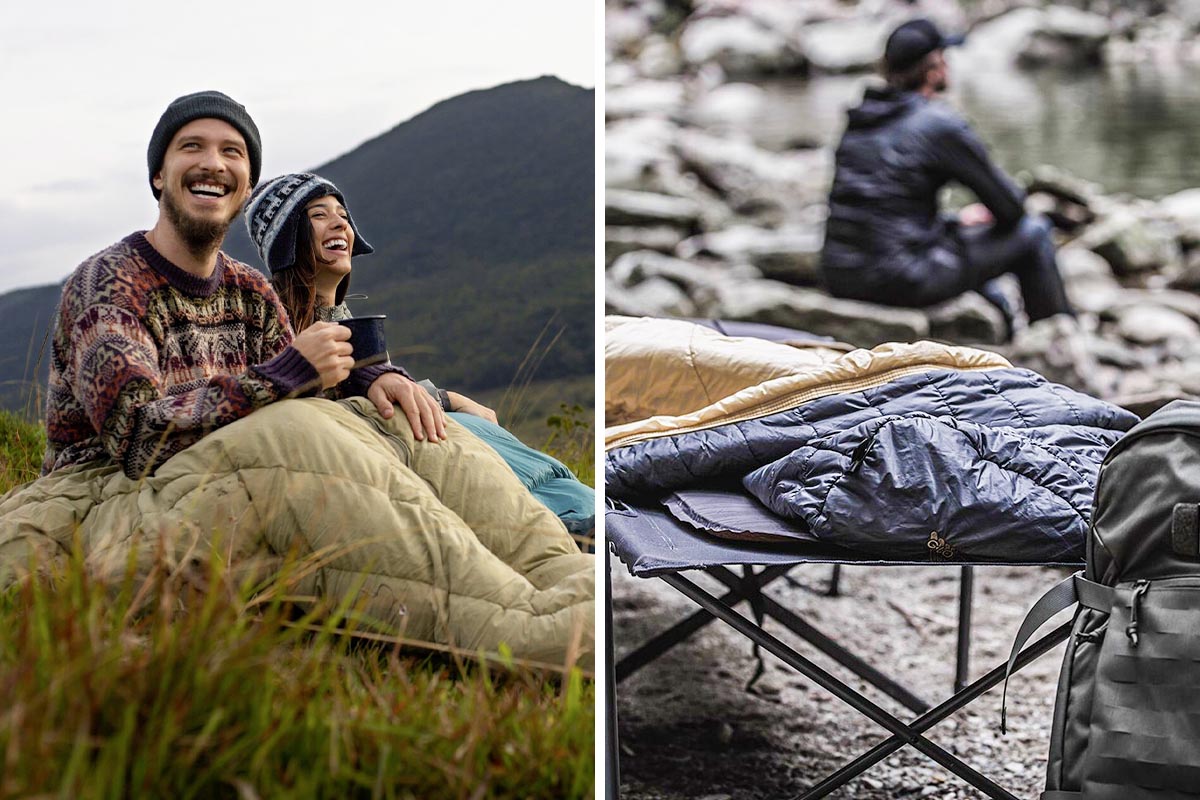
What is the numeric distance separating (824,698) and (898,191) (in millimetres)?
1328

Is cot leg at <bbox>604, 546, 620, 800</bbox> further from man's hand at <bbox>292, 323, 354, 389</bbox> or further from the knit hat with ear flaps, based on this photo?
the knit hat with ear flaps

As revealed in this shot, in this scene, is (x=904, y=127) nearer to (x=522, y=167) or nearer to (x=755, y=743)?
(x=755, y=743)

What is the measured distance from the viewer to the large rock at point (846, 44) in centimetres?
317

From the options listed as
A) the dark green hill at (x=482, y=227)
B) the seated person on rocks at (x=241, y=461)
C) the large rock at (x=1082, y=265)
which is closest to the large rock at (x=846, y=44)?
the large rock at (x=1082, y=265)

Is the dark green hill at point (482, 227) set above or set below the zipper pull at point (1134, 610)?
above

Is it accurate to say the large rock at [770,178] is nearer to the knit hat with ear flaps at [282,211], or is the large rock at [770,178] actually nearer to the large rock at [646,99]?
the large rock at [646,99]

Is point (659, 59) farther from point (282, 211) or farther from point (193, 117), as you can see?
point (193, 117)

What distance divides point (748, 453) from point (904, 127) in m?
1.56

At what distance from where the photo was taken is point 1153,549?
1411 millimetres

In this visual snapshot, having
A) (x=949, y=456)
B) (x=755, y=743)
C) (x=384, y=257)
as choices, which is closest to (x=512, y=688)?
(x=949, y=456)

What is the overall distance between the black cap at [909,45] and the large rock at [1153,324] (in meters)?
1.02

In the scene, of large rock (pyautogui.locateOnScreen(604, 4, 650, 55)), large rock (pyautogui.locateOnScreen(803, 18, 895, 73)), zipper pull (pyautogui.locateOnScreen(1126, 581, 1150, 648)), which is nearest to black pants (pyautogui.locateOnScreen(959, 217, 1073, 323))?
large rock (pyautogui.locateOnScreen(803, 18, 895, 73))

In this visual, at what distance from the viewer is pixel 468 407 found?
83.9 inches

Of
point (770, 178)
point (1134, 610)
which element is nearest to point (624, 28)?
point (770, 178)
